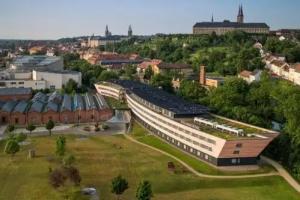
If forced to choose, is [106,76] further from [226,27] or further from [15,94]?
[226,27]

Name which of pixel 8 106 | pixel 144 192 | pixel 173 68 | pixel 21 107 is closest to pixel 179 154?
pixel 144 192

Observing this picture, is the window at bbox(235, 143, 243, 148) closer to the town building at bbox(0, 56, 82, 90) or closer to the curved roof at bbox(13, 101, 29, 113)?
the curved roof at bbox(13, 101, 29, 113)

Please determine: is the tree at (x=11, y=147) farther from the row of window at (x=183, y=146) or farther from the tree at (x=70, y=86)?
the tree at (x=70, y=86)

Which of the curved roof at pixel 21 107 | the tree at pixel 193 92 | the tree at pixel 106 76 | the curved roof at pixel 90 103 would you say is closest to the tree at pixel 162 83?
the tree at pixel 193 92

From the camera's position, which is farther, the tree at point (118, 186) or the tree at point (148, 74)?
the tree at point (148, 74)

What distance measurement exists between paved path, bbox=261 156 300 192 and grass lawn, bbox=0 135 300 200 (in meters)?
0.81

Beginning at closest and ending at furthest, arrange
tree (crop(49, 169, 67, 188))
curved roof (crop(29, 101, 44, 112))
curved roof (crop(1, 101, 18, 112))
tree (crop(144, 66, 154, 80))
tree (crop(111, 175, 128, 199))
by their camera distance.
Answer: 1. tree (crop(111, 175, 128, 199))
2. tree (crop(49, 169, 67, 188))
3. curved roof (crop(29, 101, 44, 112))
4. curved roof (crop(1, 101, 18, 112))
5. tree (crop(144, 66, 154, 80))

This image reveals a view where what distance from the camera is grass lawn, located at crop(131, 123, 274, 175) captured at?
40950mm

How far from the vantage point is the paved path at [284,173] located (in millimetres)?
38612

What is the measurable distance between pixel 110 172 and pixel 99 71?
69.3 meters


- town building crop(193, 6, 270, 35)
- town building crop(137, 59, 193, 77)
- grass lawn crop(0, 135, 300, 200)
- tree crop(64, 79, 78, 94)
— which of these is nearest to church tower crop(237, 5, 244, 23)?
town building crop(193, 6, 270, 35)

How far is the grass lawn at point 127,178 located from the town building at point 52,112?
13541mm

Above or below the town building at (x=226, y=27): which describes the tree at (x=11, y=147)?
below

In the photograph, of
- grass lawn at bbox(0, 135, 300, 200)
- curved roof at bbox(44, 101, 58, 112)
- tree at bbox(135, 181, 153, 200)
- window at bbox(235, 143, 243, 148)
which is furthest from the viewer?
curved roof at bbox(44, 101, 58, 112)
